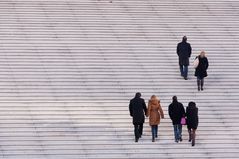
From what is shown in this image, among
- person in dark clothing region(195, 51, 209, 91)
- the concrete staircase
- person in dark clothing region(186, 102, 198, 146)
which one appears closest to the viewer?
person in dark clothing region(186, 102, 198, 146)

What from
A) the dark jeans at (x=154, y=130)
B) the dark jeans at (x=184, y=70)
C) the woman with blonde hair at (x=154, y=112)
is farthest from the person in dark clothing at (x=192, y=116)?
the dark jeans at (x=184, y=70)

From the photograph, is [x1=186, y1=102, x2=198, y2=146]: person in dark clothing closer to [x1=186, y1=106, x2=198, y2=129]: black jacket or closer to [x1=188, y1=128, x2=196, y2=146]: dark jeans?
[x1=186, y1=106, x2=198, y2=129]: black jacket

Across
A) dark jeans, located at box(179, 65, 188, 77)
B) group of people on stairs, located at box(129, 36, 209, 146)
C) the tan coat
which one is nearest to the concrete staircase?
dark jeans, located at box(179, 65, 188, 77)

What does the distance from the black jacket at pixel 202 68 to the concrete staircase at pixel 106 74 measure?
0.65 m

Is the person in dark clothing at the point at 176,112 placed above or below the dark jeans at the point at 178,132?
above

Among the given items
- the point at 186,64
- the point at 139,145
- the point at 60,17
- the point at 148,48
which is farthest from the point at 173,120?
the point at 60,17

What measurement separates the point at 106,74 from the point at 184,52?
2304 millimetres

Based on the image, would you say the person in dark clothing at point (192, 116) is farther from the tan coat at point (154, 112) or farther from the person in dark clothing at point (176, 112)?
the tan coat at point (154, 112)

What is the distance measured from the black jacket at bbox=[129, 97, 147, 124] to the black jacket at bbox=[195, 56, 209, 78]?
3119mm

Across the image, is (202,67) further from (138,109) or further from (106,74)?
(138,109)

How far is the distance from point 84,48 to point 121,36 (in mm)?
1435

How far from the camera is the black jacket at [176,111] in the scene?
24.9 metres

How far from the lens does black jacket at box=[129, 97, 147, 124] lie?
2478cm

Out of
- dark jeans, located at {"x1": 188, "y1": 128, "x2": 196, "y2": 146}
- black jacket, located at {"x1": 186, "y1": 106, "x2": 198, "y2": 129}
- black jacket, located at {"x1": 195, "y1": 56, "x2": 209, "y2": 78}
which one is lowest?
dark jeans, located at {"x1": 188, "y1": 128, "x2": 196, "y2": 146}
